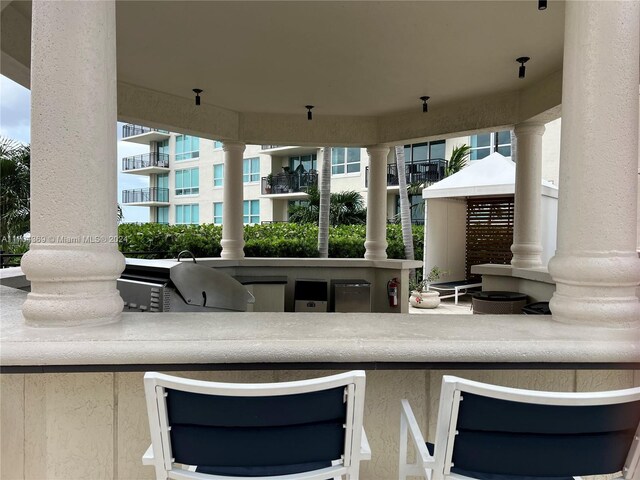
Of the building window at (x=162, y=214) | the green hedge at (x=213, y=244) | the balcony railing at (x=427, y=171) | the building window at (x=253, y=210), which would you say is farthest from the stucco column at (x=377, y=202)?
the building window at (x=162, y=214)

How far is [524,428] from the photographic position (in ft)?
3.81

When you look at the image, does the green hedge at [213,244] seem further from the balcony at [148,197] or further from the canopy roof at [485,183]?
the balcony at [148,197]

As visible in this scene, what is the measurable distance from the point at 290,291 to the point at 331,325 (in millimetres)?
4908

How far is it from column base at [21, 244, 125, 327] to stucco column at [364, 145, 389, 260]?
208 inches

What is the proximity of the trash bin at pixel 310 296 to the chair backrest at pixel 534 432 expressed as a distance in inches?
194

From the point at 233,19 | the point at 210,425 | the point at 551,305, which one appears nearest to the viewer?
the point at 210,425

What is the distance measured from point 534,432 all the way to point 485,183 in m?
9.25

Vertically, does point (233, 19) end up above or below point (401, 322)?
above

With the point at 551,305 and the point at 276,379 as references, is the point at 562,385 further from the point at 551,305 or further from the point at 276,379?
the point at 276,379

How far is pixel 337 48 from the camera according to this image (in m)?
3.91

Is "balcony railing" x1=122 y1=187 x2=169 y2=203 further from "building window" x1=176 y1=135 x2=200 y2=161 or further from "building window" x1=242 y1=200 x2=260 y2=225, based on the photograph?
"building window" x1=242 y1=200 x2=260 y2=225

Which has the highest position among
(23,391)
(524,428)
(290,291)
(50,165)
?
(50,165)

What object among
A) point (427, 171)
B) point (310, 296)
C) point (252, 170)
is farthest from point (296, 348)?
point (252, 170)

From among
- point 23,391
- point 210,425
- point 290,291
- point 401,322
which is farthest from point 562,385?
point 290,291
